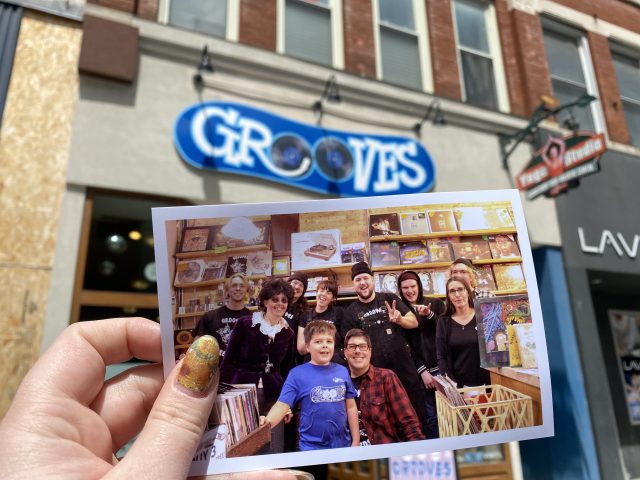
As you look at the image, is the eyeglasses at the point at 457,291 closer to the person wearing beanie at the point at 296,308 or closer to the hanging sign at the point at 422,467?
the person wearing beanie at the point at 296,308

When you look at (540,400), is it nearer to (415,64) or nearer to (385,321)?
(385,321)

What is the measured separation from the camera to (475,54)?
24.4 ft

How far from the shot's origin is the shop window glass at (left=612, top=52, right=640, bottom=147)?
784 centimetres

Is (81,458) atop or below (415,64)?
below

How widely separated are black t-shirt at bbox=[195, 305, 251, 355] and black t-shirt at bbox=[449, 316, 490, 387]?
0.70 meters

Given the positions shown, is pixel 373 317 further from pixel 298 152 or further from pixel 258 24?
pixel 258 24

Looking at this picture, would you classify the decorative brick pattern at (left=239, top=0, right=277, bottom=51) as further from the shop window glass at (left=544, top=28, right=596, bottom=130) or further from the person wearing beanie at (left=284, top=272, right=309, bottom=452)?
the person wearing beanie at (left=284, top=272, right=309, bottom=452)

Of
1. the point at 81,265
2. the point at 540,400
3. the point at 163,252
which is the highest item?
the point at 81,265

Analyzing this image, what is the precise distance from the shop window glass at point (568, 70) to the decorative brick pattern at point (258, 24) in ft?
15.6

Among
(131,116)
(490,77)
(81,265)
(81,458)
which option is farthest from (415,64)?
(81,458)

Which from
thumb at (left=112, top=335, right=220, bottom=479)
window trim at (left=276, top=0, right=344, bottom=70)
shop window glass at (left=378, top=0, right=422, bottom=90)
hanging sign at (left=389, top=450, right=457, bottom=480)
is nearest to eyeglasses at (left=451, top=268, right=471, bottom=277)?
thumb at (left=112, top=335, right=220, bottom=479)

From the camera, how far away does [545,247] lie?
6.54 metres

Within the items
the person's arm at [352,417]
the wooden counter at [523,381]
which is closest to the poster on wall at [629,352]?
the wooden counter at [523,381]

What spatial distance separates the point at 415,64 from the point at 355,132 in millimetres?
1822
